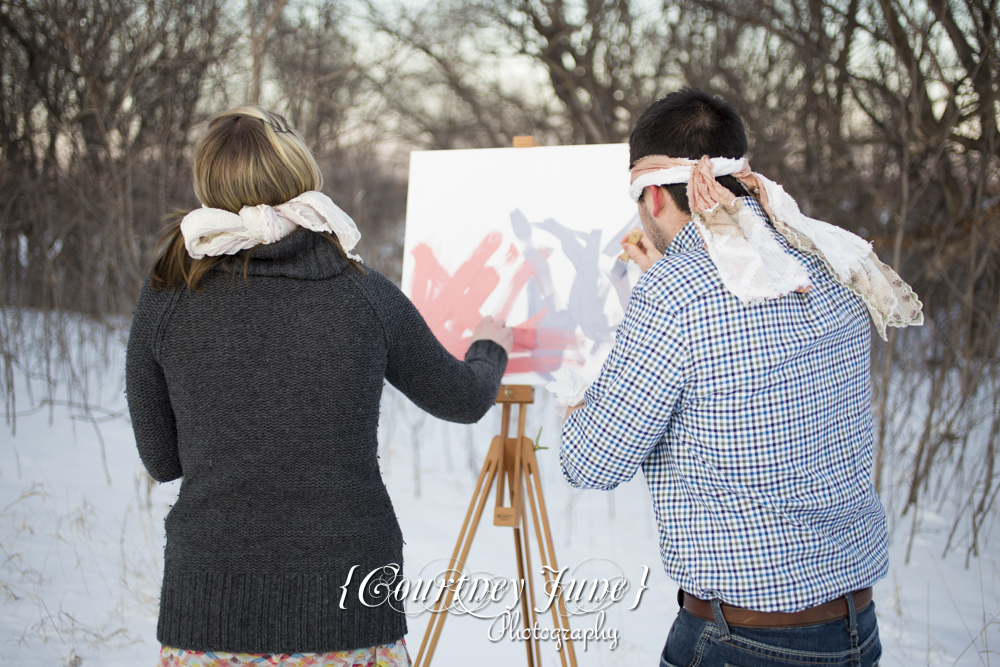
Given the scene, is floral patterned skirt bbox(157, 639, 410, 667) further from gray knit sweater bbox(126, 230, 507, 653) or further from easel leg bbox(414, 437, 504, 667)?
easel leg bbox(414, 437, 504, 667)

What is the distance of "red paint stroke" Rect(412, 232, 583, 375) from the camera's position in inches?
78.0

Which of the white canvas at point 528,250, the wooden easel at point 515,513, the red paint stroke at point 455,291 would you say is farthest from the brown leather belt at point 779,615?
the red paint stroke at point 455,291

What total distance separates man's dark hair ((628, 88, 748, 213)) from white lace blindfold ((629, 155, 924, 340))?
0.06 ft

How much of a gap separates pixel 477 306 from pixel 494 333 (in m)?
0.42

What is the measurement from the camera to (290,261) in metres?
1.13

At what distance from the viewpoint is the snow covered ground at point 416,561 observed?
2.34 m

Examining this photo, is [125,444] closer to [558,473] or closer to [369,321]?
[558,473]

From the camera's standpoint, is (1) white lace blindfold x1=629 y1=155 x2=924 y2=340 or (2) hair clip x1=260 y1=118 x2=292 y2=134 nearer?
(1) white lace blindfold x1=629 y1=155 x2=924 y2=340

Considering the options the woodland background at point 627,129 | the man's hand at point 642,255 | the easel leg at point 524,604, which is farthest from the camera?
the woodland background at point 627,129

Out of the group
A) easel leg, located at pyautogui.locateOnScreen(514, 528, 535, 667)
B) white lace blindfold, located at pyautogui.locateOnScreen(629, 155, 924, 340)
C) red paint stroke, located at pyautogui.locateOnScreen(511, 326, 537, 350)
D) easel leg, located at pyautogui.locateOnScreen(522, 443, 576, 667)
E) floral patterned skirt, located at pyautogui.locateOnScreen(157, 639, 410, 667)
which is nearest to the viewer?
white lace blindfold, located at pyautogui.locateOnScreen(629, 155, 924, 340)

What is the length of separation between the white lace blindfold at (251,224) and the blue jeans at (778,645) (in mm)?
854

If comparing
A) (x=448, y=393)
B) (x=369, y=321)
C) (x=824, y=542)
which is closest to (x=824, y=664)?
(x=824, y=542)

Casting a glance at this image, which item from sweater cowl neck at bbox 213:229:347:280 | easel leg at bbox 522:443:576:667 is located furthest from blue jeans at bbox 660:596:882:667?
sweater cowl neck at bbox 213:229:347:280

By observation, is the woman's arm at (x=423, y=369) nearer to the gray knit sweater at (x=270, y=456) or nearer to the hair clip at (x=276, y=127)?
the gray knit sweater at (x=270, y=456)
